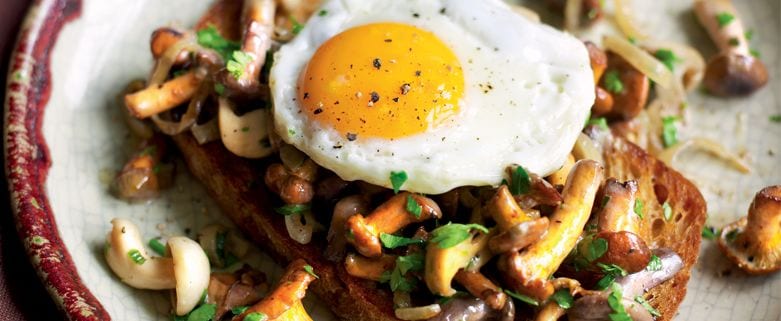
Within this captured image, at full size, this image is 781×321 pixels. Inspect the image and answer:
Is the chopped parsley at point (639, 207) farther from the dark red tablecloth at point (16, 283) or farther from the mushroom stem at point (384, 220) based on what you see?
the dark red tablecloth at point (16, 283)

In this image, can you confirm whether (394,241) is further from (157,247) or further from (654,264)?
(157,247)

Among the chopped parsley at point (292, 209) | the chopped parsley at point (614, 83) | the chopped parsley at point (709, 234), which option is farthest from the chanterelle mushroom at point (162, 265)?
the chopped parsley at point (709, 234)

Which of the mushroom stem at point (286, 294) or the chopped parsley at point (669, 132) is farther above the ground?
the mushroom stem at point (286, 294)

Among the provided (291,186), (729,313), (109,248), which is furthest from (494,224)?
(109,248)

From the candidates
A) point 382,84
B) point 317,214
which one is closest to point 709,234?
point 382,84

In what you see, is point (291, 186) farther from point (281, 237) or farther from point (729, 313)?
point (729, 313)

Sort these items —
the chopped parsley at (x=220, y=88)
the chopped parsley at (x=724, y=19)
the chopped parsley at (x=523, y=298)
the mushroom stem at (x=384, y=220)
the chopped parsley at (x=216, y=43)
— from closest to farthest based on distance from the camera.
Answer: the chopped parsley at (x=523, y=298)
the mushroom stem at (x=384, y=220)
the chopped parsley at (x=220, y=88)
the chopped parsley at (x=216, y=43)
the chopped parsley at (x=724, y=19)
